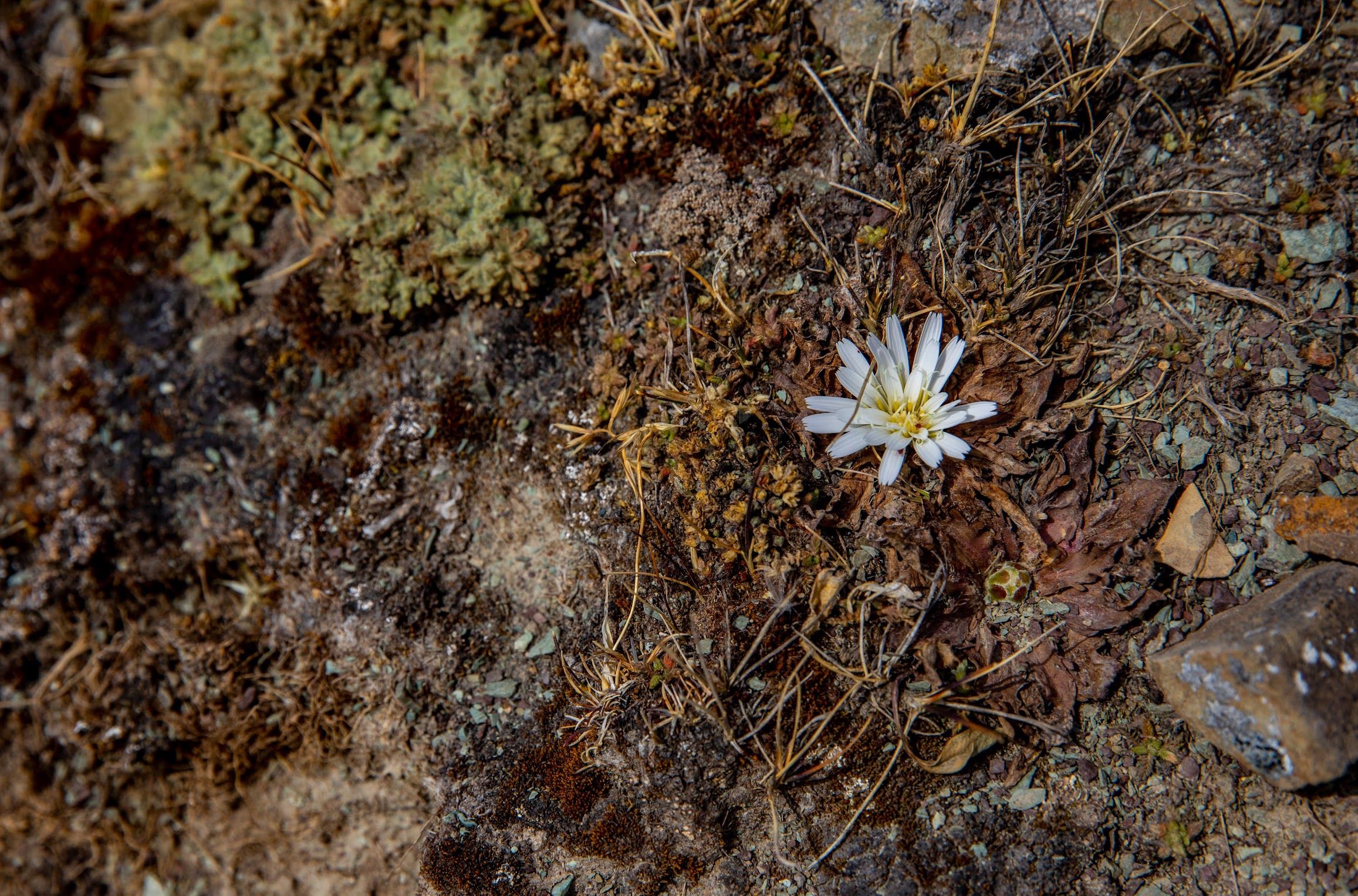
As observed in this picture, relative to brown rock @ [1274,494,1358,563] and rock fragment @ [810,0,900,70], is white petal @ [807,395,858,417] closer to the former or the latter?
rock fragment @ [810,0,900,70]

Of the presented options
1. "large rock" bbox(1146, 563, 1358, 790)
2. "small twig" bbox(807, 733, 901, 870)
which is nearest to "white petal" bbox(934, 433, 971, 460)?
"large rock" bbox(1146, 563, 1358, 790)

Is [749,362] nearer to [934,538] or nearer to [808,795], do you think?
[934,538]

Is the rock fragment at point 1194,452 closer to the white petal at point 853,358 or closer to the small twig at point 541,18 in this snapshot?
the white petal at point 853,358

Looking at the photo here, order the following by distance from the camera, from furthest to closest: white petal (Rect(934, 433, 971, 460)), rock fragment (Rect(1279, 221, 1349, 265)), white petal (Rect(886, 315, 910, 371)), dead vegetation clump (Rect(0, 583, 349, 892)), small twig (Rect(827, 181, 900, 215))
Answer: dead vegetation clump (Rect(0, 583, 349, 892)) < small twig (Rect(827, 181, 900, 215)) < rock fragment (Rect(1279, 221, 1349, 265)) < white petal (Rect(886, 315, 910, 371)) < white petal (Rect(934, 433, 971, 460))

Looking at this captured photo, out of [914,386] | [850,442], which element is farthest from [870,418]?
[914,386]

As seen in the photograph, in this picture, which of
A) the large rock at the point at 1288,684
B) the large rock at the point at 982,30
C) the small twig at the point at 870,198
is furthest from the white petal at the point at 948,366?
the large rock at the point at 1288,684

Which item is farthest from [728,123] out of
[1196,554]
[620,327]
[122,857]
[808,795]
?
[122,857]

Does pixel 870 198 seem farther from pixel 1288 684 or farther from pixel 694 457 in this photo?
pixel 1288 684
